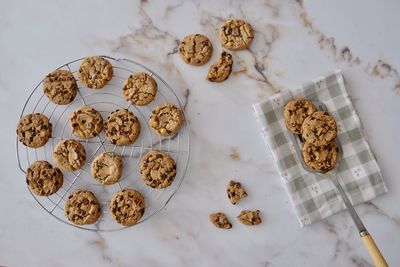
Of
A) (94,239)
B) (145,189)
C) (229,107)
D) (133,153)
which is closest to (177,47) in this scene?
(229,107)

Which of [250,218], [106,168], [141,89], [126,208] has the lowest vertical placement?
[250,218]

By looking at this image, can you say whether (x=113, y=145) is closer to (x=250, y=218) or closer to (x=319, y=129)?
(x=250, y=218)

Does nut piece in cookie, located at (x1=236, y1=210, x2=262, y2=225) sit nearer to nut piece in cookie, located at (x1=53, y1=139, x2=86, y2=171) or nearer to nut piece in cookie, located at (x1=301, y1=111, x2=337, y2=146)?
nut piece in cookie, located at (x1=301, y1=111, x2=337, y2=146)

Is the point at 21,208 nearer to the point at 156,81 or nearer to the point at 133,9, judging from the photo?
the point at 156,81

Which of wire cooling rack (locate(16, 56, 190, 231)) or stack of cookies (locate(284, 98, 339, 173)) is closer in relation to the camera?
stack of cookies (locate(284, 98, 339, 173))

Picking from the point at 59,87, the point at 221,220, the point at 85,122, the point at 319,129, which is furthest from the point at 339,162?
the point at 59,87

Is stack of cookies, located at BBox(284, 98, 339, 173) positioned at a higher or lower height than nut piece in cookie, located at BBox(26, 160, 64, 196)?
lower

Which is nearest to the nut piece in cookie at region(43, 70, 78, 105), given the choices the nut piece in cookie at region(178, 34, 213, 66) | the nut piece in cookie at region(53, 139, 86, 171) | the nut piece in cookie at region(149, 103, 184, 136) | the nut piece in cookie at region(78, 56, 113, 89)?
the nut piece in cookie at region(78, 56, 113, 89)
